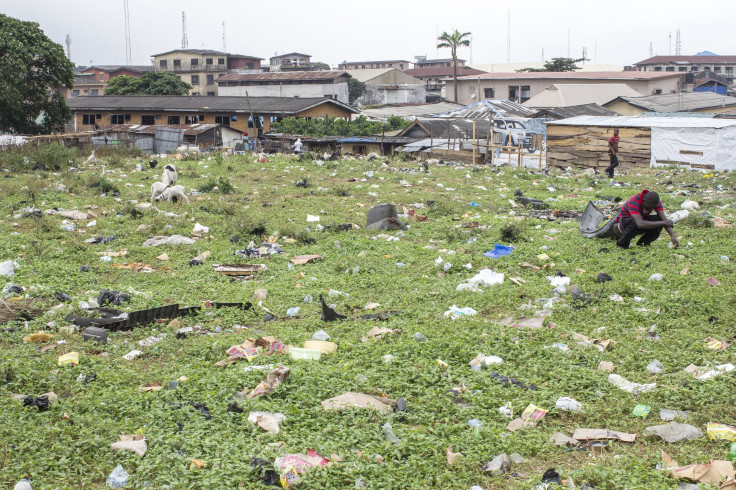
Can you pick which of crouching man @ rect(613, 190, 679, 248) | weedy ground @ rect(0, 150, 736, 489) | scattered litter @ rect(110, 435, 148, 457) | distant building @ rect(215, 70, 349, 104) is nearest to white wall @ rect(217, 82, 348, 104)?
distant building @ rect(215, 70, 349, 104)

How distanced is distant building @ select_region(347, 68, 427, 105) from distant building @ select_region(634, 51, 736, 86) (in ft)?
96.3

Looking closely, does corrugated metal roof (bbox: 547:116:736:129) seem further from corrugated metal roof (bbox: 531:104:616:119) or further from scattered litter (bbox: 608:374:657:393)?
scattered litter (bbox: 608:374:657:393)

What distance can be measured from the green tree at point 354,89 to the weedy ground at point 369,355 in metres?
46.2

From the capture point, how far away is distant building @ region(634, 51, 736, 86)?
73375mm

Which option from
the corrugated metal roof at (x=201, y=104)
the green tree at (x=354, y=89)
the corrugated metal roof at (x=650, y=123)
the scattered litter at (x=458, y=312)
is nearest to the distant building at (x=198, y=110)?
the corrugated metal roof at (x=201, y=104)

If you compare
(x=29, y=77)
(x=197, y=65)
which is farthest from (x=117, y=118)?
(x=197, y=65)

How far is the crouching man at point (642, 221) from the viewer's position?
793cm

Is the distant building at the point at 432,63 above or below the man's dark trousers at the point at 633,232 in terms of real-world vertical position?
above

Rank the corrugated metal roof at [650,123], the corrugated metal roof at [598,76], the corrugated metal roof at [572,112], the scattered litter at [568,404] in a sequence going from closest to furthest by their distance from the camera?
the scattered litter at [568,404], the corrugated metal roof at [650,123], the corrugated metal roof at [572,112], the corrugated metal roof at [598,76]

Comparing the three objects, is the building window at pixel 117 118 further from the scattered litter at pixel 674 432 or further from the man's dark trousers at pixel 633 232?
the scattered litter at pixel 674 432

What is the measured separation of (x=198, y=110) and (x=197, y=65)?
28458 mm

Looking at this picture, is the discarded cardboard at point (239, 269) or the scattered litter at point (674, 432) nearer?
the scattered litter at point (674, 432)

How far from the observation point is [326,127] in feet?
99.3

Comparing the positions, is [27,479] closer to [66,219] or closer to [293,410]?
[293,410]
